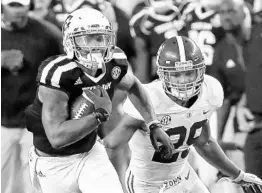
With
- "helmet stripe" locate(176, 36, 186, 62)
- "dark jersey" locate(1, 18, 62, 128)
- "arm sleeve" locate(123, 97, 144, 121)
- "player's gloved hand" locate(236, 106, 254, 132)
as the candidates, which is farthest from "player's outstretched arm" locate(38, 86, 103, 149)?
"player's gloved hand" locate(236, 106, 254, 132)

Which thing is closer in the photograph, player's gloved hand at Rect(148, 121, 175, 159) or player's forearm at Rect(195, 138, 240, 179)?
player's gloved hand at Rect(148, 121, 175, 159)

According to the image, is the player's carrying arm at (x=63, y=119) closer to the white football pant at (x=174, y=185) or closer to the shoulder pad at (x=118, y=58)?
the shoulder pad at (x=118, y=58)

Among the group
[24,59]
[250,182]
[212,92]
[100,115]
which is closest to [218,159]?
[250,182]

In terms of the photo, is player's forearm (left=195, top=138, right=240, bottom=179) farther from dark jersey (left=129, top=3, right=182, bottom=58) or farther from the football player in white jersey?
dark jersey (left=129, top=3, right=182, bottom=58)

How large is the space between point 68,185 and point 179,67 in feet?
1.81

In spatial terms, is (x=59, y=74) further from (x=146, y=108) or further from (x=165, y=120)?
(x=165, y=120)

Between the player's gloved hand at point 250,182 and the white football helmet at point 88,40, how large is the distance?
64 cm

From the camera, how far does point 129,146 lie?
249cm

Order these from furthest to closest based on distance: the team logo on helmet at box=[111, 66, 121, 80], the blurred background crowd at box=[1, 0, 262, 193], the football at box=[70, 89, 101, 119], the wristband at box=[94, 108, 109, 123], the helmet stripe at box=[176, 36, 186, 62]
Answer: the blurred background crowd at box=[1, 0, 262, 193] → the helmet stripe at box=[176, 36, 186, 62] → the team logo on helmet at box=[111, 66, 121, 80] → the football at box=[70, 89, 101, 119] → the wristband at box=[94, 108, 109, 123]

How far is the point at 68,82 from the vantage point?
6.73 feet

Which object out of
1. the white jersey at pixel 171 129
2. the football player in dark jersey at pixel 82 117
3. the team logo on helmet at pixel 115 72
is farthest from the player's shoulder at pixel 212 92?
the team logo on helmet at pixel 115 72

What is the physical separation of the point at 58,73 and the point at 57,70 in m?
0.01

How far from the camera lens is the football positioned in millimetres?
2098

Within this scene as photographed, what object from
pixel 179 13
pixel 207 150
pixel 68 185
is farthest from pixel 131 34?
pixel 68 185
